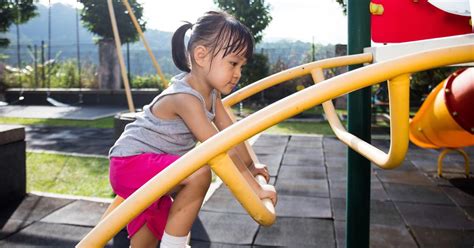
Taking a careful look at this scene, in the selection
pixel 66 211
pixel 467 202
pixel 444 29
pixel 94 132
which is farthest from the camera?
pixel 94 132

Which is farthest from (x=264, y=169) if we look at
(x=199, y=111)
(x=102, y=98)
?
(x=102, y=98)

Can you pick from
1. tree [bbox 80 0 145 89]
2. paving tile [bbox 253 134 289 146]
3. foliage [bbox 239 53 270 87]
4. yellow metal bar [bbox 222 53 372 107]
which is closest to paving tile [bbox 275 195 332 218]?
yellow metal bar [bbox 222 53 372 107]

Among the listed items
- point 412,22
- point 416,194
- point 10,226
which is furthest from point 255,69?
point 412,22

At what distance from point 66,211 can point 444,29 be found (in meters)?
2.11

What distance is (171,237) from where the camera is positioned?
96cm

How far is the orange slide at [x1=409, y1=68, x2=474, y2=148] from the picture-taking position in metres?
2.75

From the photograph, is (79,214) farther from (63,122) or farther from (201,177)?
(63,122)

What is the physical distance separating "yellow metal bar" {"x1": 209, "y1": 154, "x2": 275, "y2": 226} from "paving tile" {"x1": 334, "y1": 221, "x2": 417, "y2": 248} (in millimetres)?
1323

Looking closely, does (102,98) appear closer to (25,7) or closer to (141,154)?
(25,7)

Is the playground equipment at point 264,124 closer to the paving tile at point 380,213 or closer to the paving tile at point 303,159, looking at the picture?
the paving tile at point 380,213

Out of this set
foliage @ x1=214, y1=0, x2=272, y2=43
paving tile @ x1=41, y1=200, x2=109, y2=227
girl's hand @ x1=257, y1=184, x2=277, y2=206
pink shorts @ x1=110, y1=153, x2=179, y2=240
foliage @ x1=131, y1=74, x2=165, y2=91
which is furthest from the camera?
foliage @ x1=131, y1=74, x2=165, y2=91

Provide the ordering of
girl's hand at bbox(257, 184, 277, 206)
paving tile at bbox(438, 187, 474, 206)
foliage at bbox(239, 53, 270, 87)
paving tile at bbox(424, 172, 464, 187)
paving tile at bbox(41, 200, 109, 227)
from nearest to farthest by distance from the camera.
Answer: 1. girl's hand at bbox(257, 184, 277, 206)
2. paving tile at bbox(41, 200, 109, 227)
3. paving tile at bbox(438, 187, 474, 206)
4. paving tile at bbox(424, 172, 464, 187)
5. foliage at bbox(239, 53, 270, 87)

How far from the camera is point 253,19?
862 cm

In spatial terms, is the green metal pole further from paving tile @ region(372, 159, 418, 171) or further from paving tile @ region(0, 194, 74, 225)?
paving tile @ region(372, 159, 418, 171)
